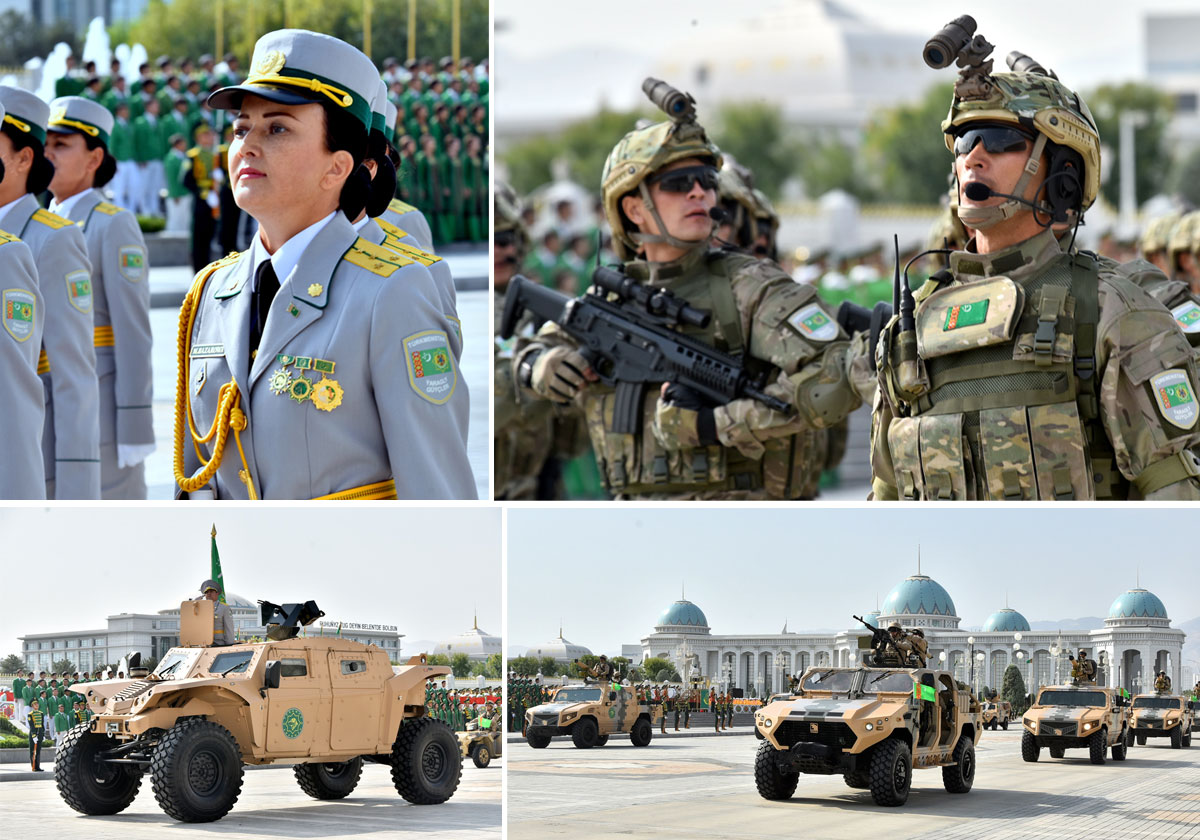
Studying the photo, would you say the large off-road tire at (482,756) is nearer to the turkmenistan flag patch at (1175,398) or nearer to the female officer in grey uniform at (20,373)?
the female officer in grey uniform at (20,373)

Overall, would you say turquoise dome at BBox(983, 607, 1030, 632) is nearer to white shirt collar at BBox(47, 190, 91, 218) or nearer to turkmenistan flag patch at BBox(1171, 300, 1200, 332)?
turkmenistan flag patch at BBox(1171, 300, 1200, 332)

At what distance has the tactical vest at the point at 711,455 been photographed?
768 centimetres

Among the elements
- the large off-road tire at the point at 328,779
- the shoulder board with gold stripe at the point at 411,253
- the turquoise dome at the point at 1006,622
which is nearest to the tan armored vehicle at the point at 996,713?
the turquoise dome at the point at 1006,622

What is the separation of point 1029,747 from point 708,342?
3.02m

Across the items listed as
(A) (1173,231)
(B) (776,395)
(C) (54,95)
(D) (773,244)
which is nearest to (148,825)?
(B) (776,395)

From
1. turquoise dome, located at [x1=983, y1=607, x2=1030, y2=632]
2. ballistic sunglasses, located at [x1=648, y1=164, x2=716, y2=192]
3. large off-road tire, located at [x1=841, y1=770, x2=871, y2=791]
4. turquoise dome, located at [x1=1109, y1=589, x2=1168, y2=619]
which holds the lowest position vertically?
large off-road tire, located at [x1=841, y1=770, x2=871, y2=791]

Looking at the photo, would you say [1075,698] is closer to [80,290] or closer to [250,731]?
[250,731]

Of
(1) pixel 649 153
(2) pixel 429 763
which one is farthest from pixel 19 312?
(1) pixel 649 153

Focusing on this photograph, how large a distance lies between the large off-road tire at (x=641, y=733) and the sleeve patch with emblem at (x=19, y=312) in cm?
268

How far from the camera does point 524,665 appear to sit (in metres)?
5.48

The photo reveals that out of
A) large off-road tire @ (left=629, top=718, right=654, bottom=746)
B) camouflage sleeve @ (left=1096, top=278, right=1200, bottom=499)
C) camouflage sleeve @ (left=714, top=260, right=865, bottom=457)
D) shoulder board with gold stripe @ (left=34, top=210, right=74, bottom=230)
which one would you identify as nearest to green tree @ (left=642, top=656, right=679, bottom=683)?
large off-road tire @ (left=629, top=718, right=654, bottom=746)

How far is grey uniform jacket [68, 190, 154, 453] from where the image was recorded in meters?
7.73

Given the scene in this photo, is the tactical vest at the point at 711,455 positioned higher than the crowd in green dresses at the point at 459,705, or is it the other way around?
the tactical vest at the point at 711,455

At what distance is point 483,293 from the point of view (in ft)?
22.2
